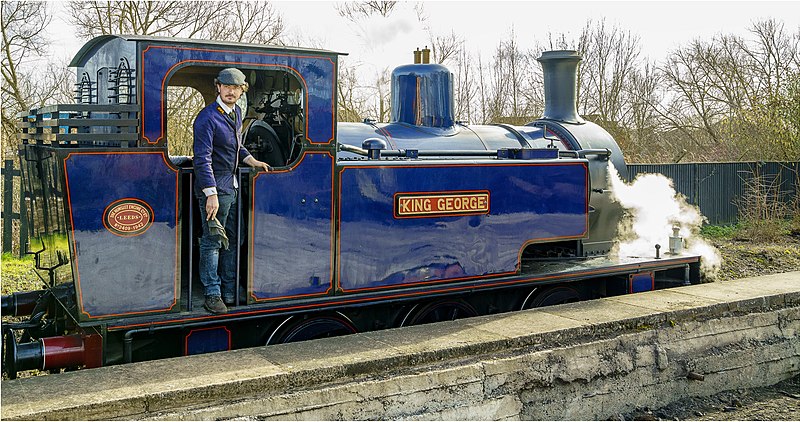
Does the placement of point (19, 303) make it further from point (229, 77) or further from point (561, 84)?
point (561, 84)

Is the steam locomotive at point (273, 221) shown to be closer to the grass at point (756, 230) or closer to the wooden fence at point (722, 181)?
the grass at point (756, 230)

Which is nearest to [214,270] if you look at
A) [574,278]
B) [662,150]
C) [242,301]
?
[242,301]

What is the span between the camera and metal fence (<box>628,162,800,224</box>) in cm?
1758

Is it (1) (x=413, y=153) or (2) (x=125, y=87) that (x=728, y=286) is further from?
(2) (x=125, y=87)

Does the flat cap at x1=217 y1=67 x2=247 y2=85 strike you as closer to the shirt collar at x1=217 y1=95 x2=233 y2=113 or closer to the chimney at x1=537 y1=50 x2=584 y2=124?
the shirt collar at x1=217 y1=95 x2=233 y2=113

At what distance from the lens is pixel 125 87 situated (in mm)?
5062

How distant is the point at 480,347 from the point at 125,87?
2.93 m

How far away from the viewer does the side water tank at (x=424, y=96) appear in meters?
7.68

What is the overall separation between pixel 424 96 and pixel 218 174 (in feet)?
10.4

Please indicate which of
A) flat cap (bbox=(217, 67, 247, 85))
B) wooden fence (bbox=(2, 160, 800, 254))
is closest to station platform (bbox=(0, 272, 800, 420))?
flat cap (bbox=(217, 67, 247, 85))

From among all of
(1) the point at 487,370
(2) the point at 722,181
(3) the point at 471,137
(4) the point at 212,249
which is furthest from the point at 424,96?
(2) the point at 722,181

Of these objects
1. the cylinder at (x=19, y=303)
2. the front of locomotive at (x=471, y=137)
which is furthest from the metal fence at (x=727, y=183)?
the cylinder at (x=19, y=303)

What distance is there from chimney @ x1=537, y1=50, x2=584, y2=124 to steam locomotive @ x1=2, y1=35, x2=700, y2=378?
1.30 metres

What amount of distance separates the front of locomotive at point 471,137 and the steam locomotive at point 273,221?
0.14ft
